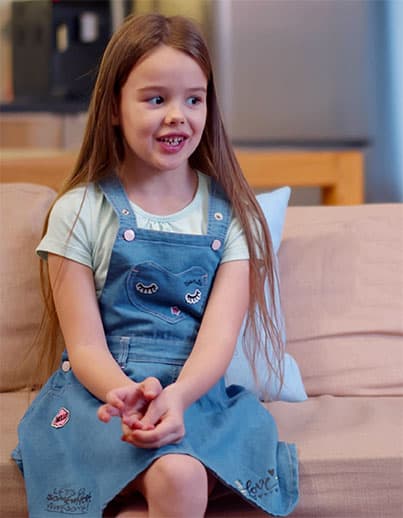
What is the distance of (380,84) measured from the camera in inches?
171

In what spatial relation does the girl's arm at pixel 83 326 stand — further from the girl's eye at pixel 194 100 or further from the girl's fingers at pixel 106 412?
the girl's eye at pixel 194 100

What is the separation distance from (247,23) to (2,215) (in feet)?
8.73

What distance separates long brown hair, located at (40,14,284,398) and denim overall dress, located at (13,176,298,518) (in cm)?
4

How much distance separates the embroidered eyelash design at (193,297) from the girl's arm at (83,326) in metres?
0.14

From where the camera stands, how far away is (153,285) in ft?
4.77

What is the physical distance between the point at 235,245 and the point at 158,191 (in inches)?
5.9

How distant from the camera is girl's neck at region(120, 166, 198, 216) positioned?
152 centimetres

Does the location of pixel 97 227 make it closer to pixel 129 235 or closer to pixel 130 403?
pixel 129 235

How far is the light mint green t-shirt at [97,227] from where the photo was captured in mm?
1462

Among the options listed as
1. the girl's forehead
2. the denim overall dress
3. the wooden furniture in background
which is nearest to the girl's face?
the girl's forehead

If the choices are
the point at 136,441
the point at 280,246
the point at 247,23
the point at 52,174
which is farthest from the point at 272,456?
the point at 247,23

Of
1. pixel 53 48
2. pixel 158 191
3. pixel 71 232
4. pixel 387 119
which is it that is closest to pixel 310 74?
pixel 387 119

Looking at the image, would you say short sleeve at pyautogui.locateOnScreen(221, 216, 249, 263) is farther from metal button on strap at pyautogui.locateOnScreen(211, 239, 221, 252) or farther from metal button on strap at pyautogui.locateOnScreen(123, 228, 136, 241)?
metal button on strap at pyautogui.locateOnScreen(123, 228, 136, 241)

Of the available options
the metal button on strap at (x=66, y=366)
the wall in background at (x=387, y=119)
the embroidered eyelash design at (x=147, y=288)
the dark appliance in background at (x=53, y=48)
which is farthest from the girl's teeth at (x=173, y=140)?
the wall in background at (x=387, y=119)
